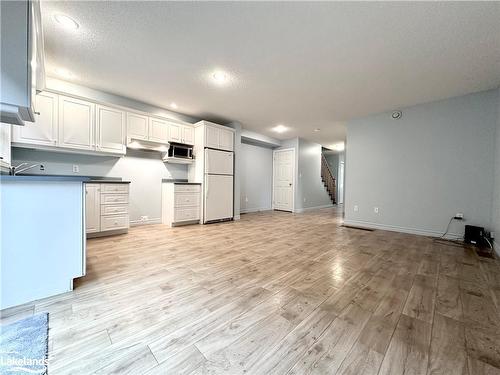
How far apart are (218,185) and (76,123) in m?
2.72

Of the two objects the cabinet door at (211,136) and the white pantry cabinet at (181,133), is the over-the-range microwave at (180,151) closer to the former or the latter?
the white pantry cabinet at (181,133)

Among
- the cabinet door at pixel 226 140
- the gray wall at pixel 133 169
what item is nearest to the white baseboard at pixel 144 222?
the gray wall at pixel 133 169

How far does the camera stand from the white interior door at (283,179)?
684 cm

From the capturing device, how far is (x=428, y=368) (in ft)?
3.25

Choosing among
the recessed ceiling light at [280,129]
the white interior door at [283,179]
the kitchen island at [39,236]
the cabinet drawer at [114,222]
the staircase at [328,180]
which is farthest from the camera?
the staircase at [328,180]

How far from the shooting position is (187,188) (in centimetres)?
429

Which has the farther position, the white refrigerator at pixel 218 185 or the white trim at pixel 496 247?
the white refrigerator at pixel 218 185

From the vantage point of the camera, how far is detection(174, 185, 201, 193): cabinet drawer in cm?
413

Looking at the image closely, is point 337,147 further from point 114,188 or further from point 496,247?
point 114,188

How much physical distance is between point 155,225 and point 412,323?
13.9 ft

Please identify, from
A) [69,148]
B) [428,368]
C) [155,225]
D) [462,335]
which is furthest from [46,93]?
[462,335]

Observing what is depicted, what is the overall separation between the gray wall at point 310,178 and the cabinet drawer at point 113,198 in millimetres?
5091

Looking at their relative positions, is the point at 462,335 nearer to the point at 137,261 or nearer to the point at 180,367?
the point at 180,367

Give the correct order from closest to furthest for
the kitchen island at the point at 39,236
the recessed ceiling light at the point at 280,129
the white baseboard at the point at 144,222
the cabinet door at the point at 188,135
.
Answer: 1. the kitchen island at the point at 39,236
2. the white baseboard at the point at 144,222
3. the cabinet door at the point at 188,135
4. the recessed ceiling light at the point at 280,129
